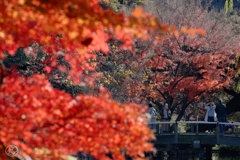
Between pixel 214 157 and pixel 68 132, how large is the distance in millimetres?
23476

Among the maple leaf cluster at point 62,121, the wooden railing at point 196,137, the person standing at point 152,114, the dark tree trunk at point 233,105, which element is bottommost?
the maple leaf cluster at point 62,121

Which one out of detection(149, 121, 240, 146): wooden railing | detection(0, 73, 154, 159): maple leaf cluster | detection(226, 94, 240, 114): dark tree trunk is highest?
detection(226, 94, 240, 114): dark tree trunk

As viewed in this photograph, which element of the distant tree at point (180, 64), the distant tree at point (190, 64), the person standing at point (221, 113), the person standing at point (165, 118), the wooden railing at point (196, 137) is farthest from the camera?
the distant tree at point (190, 64)

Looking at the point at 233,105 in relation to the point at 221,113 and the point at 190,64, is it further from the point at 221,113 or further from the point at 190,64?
the point at 221,113

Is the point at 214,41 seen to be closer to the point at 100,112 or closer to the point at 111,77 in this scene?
the point at 111,77

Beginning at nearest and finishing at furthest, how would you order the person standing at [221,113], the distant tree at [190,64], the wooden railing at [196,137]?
the person standing at [221,113], the wooden railing at [196,137], the distant tree at [190,64]

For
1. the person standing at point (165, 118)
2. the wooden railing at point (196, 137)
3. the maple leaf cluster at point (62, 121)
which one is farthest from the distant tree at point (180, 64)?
the maple leaf cluster at point (62, 121)

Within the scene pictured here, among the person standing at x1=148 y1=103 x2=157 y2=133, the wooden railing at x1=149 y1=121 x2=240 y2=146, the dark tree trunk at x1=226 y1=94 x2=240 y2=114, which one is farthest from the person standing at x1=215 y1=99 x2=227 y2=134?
the dark tree trunk at x1=226 y1=94 x2=240 y2=114

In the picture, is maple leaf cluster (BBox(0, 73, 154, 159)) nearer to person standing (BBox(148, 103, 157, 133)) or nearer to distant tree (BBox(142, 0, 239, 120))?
person standing (BBox(148, 103, 157, 133))

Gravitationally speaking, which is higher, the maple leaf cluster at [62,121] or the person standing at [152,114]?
the person standing at [152,114]

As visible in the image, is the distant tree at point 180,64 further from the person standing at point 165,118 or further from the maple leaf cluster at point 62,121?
the maple leaf cluster at point 62,121

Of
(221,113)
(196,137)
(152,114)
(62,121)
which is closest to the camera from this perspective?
(62,121)

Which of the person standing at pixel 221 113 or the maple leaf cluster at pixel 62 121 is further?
the person standing at pixel 221 113

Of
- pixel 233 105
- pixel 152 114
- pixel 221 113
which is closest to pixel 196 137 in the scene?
pixel 221 113
